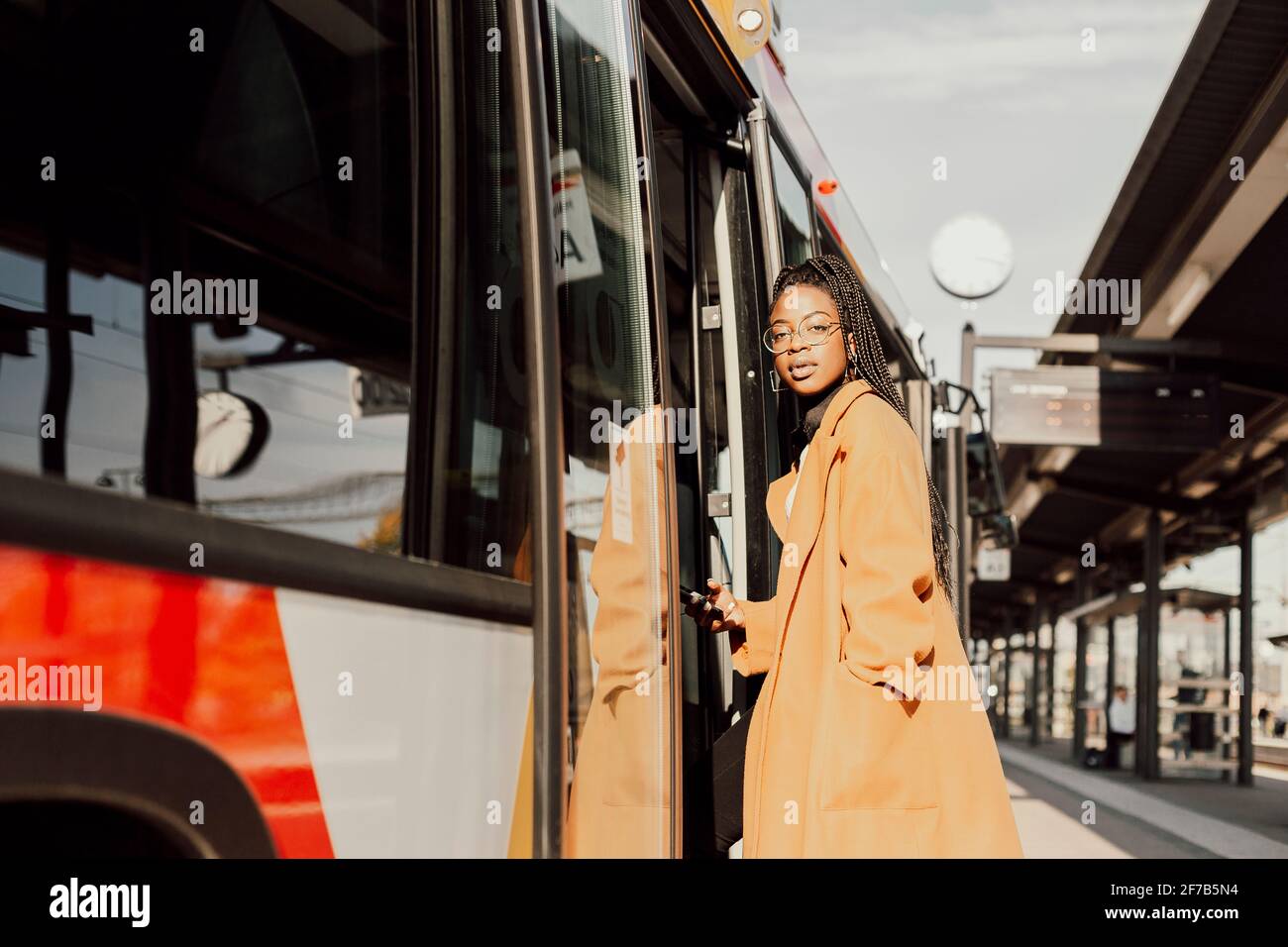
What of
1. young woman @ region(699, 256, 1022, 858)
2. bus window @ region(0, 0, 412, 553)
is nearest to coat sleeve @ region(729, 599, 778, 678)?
young woman @ region(699, 256, 1022, 858)

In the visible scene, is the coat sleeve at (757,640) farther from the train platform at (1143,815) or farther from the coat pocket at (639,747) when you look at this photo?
the train platform at (1143,815)

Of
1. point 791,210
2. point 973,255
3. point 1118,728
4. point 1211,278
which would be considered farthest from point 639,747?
point 1118,728

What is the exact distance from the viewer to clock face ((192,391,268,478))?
133 cm

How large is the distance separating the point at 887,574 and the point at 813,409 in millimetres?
481

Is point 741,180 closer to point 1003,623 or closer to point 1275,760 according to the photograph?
point 1275,760

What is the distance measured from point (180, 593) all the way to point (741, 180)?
90.5 inches

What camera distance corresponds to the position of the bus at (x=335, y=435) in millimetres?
1188

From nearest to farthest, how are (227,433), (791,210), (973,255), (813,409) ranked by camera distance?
(227,433), (813,409), (791,210), (973,255)

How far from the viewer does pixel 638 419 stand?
2273 mm

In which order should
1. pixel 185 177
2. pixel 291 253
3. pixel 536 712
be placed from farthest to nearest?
pixel 536 712 → pixel 291 253 → pixel 185 177

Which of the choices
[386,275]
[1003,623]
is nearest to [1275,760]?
[1003,623]

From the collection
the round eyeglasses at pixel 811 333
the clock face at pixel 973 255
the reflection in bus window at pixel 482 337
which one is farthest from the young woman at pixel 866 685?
the clock face at pixel 973 255

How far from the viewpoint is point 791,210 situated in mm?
3639

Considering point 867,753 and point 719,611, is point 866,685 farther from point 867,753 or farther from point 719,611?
point 719,611
